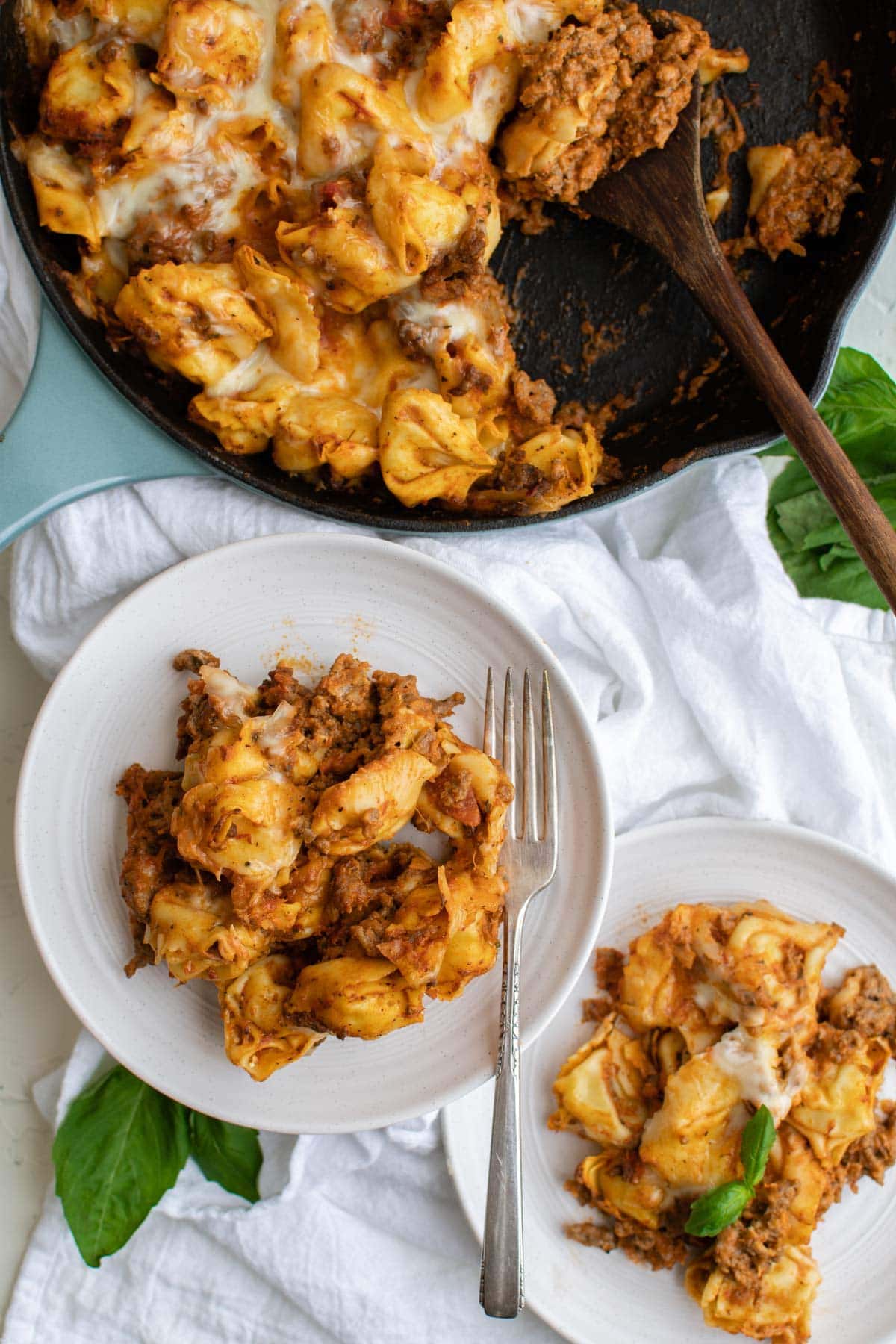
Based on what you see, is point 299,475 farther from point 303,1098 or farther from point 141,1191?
point 141,1191

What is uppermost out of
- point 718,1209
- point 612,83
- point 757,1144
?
point 612,83

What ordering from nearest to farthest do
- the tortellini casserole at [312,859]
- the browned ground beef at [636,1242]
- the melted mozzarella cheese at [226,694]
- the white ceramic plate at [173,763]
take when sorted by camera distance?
the tortellini casserole at [312,859]
the melted mozzarella cheese at [226,694]
the white ceramic plate at [173,763]
the browned ground beef at [636,1242]

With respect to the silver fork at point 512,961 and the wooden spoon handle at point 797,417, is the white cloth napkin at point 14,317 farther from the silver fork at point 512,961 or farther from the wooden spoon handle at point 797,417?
the wooden spoon handle at point 797,417

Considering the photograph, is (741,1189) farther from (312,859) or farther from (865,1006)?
(312,859)

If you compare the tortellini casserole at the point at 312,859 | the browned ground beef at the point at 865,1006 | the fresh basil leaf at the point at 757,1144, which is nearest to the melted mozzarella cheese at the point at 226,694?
the tortellini casserole at the point at 312,859

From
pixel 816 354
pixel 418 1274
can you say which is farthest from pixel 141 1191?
pixel 816 354

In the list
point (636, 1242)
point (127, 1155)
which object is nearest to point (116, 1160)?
point (127, 1155)
